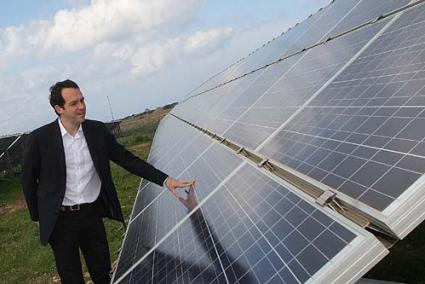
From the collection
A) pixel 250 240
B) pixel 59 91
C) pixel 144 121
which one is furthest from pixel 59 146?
pixel 144 121

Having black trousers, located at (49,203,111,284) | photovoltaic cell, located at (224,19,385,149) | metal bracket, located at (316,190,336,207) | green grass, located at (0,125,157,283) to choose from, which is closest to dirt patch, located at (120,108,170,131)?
green grass, located at (0,125,157,283)

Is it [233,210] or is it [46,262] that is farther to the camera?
[46,262]

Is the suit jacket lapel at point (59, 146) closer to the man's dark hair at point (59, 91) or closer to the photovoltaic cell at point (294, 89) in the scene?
the man's dark hair at point (59, 91)

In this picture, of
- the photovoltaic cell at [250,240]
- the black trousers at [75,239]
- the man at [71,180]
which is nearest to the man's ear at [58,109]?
the man at [71,180]

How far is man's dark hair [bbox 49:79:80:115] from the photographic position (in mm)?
5079

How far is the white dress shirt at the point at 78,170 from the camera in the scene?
212 inches

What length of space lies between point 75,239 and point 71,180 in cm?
60

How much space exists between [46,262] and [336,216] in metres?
9.51

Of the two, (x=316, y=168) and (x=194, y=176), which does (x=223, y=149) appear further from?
(x=316, y=168)

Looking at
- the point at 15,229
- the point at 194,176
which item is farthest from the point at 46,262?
the point at 194,176

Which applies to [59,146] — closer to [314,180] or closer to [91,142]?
[91,142]

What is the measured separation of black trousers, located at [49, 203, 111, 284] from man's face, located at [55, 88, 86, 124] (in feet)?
3.04

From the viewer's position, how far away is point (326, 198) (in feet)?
10.2

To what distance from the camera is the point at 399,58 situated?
4.46 metres
